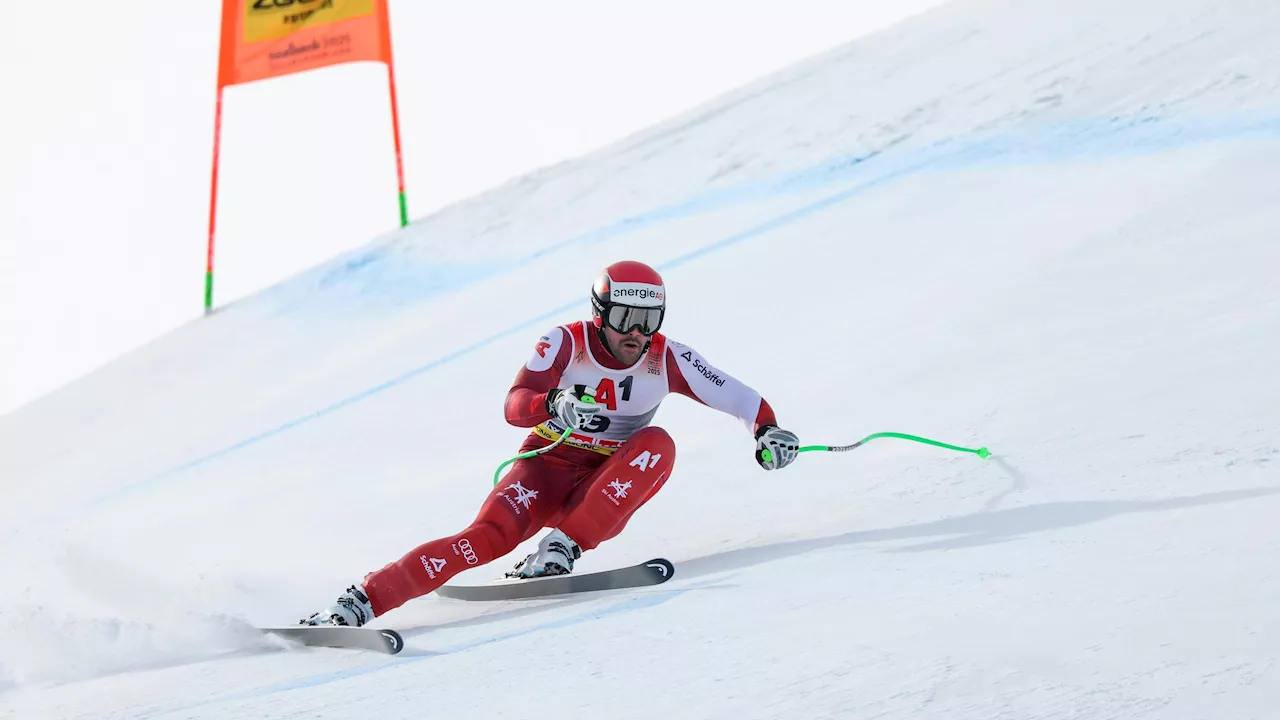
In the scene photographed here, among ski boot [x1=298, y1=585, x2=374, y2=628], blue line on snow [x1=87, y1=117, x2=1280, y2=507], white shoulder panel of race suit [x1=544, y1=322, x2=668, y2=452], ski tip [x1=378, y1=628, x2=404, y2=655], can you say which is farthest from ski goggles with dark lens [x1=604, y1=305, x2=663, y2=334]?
blue line on snow [x1=87, y1=117, x2=1280, y2=507]

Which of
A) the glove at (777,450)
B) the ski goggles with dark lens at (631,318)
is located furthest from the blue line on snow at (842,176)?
the glove at (777,450)

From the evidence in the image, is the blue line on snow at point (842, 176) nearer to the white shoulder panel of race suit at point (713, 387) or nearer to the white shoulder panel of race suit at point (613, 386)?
the white shoulder panel of race suit at point (613, 386)

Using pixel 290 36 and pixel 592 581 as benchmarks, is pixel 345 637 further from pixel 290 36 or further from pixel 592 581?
pixel 290 36

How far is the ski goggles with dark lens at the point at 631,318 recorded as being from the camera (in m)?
3.78

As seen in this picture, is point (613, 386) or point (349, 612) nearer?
point (349, 612)

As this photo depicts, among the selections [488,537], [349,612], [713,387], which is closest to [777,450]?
[713,387]

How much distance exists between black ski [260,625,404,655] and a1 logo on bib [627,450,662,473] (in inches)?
33.9

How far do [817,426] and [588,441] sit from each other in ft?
5.45

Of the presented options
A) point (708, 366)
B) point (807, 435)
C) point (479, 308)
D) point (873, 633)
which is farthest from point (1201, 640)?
point (479, 308)

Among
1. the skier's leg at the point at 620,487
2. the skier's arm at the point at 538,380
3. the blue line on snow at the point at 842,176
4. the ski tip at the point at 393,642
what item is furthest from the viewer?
the blue line on snow at the point at 842,176

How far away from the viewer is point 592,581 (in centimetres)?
337

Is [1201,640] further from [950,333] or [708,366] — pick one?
[950,333]

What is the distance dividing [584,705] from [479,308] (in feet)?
23.4

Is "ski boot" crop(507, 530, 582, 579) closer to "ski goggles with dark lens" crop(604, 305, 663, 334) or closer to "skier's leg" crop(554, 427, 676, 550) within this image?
"skier's leg" crop(554, 427, 676, 550)
